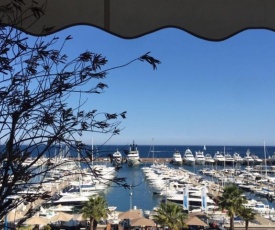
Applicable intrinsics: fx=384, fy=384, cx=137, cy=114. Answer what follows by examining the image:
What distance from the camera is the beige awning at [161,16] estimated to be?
3.30 ft

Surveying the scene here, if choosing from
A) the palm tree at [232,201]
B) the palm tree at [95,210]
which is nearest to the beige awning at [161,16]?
the palm tree at [95,210]

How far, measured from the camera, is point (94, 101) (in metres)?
0.76

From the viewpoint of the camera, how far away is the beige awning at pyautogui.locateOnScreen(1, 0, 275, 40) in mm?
1006

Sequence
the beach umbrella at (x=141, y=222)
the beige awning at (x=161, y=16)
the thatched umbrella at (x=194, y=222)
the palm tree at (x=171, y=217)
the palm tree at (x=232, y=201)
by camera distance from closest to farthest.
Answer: the beige awning at (x=161, y=16) → the palm tree at (x=171, y=217) → the palm tree at (x=232, y=201) → the beach umbrella at (x=141, y=222) → the thatched umbrella at (x=194, y=222)

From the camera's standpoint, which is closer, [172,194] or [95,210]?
[95,210]

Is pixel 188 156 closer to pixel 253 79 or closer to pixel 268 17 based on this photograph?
pixel 253 79

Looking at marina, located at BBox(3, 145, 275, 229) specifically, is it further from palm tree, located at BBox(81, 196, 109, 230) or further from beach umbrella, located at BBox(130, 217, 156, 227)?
beach umbrella, located at BBox(130, 217, 156, 227)

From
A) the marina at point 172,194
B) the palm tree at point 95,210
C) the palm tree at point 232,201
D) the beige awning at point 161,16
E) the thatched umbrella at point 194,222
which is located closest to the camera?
the beige awning at point 161,16

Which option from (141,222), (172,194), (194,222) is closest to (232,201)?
(194,222)

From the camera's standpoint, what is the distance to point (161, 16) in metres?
1.02

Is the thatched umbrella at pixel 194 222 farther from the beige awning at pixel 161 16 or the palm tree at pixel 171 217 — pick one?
the beige awning at pixel 161 16

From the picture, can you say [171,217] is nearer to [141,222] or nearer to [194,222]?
[141,222]

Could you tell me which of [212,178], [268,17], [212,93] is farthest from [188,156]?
[268,17]

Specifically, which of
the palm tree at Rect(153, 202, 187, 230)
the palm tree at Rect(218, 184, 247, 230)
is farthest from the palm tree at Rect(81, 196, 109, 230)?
the palm tree at Rect(218, 184, 247, 230)
